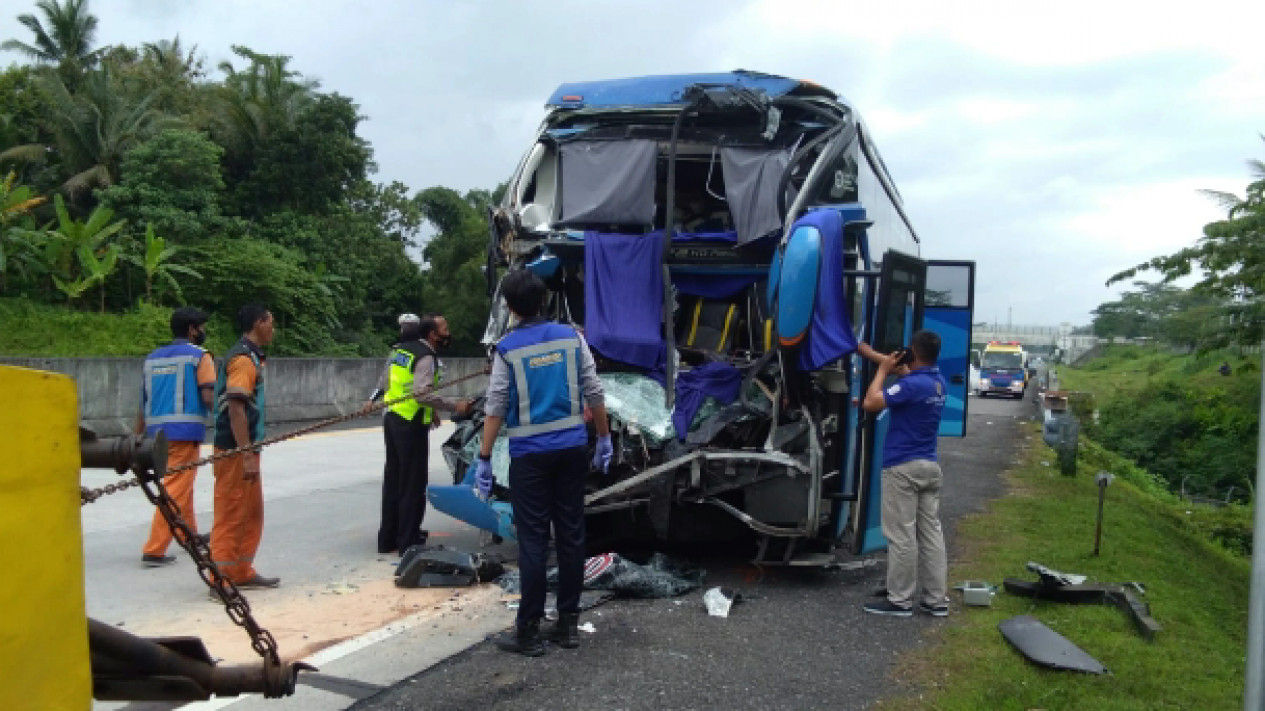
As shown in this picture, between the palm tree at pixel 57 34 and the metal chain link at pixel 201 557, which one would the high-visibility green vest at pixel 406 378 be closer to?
the metal chain link at pixel 201 557

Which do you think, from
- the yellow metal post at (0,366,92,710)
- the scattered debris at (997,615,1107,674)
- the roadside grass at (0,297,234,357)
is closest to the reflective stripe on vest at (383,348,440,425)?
the scattered debris at (997,615,1107,674)

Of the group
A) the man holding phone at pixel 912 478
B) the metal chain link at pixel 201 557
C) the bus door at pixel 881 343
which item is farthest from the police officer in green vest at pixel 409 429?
the metal chain link at pixel 201 557

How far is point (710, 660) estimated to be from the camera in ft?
15.4

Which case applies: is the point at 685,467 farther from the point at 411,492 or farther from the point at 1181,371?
the point at 1181,371

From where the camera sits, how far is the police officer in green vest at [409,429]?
700cm

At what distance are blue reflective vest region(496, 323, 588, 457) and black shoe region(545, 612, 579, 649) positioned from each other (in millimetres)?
844

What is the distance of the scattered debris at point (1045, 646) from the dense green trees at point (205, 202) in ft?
58.4

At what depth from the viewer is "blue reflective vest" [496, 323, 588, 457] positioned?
4.92 m

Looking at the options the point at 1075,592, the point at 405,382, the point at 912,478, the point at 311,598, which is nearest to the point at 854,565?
the point at 912,478

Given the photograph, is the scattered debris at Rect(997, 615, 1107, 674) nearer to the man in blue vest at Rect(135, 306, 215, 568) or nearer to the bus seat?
the bus seat

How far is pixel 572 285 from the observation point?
7246 millimetres

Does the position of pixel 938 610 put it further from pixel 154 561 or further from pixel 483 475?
pixel 154 561

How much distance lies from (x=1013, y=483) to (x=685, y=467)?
781cm

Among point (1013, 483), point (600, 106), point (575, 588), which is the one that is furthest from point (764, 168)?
point (1013, 483)
